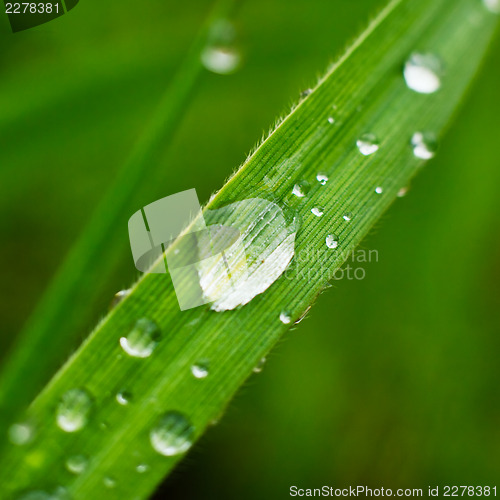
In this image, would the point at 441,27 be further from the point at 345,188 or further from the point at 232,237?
the point at 232,237

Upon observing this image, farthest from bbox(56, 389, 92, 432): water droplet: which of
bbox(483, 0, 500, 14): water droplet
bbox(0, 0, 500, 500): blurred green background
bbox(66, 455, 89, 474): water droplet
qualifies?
bbox(483, 0, 500, 14): water droplet

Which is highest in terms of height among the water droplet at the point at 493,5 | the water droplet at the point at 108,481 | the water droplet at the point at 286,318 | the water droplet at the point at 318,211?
the water droplet at the point at 493,5

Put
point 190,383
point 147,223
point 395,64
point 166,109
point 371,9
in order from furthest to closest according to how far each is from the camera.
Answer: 1. point 371,9
2. point 166,109
3. point 147,223
4. point 395,64
5. point 190,383

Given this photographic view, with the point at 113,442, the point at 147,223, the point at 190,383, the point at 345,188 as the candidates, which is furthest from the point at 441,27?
the point at 113,442

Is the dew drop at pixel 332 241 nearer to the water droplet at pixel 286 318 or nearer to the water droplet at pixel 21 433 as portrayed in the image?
the water droplet at pixel 286 318

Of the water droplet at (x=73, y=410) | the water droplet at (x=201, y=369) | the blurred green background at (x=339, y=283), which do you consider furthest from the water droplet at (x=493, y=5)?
the water droplet at (x=73, y=410)

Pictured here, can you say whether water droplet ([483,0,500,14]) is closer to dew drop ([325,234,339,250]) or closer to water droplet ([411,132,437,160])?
water droplet ([411,132,437,160])
